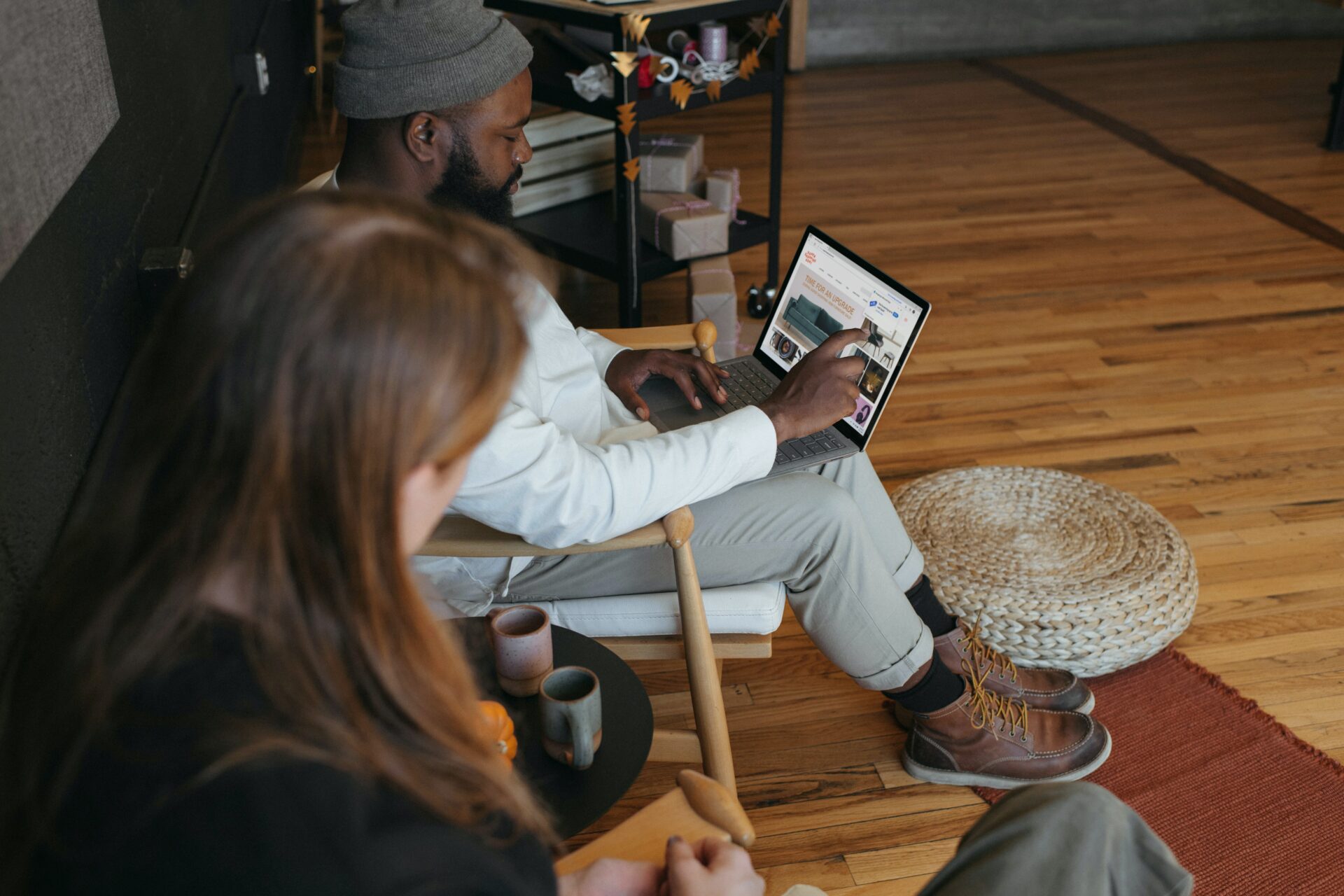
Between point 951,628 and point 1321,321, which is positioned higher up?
point 951,628

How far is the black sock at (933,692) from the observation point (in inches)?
71.2

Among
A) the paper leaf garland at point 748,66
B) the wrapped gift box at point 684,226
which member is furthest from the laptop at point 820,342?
the paper leaf garland at point 748,66

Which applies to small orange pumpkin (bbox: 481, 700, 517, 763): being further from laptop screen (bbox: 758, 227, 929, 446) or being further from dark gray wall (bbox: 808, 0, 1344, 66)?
dark gray wall (bbox: 808, 0, 1344, 66)

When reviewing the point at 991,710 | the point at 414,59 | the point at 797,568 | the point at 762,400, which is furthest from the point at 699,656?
the point at 414,59

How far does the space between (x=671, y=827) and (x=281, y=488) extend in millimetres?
566

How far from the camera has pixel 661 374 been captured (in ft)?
6.51

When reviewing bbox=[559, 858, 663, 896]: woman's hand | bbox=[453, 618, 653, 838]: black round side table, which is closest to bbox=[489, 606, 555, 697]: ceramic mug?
bbox=[453, 618, 653, 838]: black round side table

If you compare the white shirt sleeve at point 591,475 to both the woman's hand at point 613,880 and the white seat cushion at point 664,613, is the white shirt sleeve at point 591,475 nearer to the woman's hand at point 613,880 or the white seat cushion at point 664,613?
the white seat cushion at point 664,613

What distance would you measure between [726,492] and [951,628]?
0.51m

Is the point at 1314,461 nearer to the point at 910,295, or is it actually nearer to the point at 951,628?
the point at 951,628

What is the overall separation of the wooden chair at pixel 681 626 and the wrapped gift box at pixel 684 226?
5.48 feet

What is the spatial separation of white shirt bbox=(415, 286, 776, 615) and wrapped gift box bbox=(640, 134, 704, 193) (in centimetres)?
170

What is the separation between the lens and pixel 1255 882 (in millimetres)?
1696

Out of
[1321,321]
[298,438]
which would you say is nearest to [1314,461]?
[1321,321]
